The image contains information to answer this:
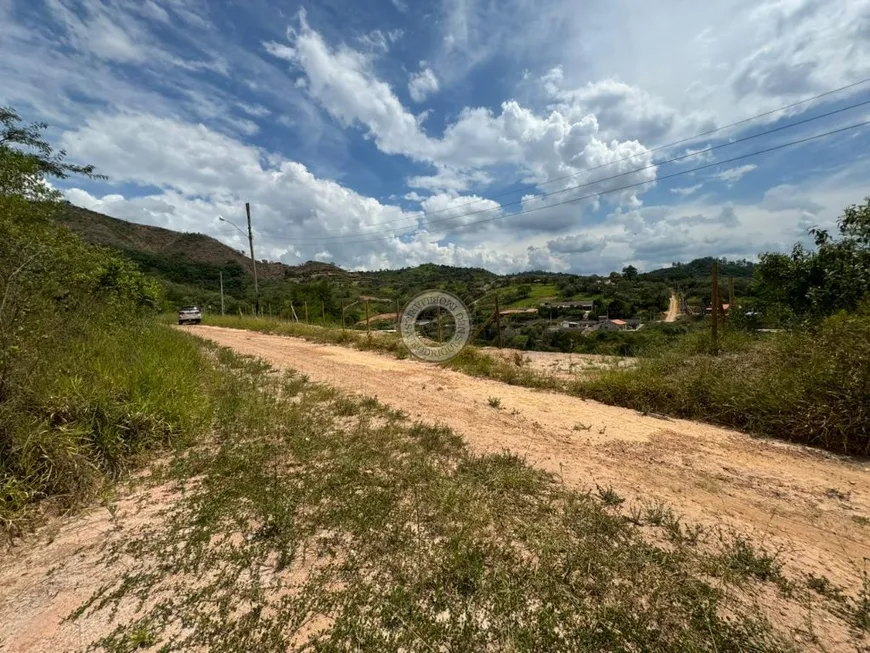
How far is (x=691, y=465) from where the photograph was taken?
3648mm

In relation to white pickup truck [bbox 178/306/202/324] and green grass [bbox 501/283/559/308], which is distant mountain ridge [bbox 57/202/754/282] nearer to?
green grass [bbox 501/283/559/308]

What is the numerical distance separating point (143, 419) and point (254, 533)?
2.23m

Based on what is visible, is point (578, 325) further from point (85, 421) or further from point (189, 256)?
point (189, 256)

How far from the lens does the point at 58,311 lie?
432 centimetres

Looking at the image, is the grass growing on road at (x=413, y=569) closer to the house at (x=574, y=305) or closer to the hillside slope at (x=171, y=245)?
the house at (x=574, y=305)

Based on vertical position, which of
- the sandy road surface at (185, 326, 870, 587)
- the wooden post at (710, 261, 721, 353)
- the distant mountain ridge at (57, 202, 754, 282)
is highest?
the distant mountain ridge at (57, 202, 754, 282)

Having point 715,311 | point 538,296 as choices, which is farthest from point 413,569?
point 538,296

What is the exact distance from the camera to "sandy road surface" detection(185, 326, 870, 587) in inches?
101

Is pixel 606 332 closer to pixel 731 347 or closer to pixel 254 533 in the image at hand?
pixel 731 347

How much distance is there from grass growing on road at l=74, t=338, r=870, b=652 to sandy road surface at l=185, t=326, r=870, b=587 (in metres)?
0.47

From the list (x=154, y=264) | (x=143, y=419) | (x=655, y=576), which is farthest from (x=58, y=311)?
(x=154, y=264)
